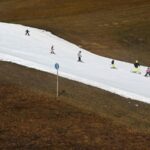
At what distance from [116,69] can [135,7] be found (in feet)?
160

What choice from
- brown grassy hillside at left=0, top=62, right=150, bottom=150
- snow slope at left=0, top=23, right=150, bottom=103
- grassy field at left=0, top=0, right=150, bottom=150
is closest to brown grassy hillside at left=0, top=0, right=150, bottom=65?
snow slope at left=0, top=23, right=150, bottom=103

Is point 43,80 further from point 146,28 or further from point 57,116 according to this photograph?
point 146,28

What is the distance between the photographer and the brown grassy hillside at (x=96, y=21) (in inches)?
2584

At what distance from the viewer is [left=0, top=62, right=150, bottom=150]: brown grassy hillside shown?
20203mm

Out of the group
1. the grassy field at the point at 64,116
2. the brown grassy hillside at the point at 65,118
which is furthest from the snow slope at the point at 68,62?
the brown grassy hillside at the point at 65,118

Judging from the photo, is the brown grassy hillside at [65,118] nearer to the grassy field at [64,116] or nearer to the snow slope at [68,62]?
the grassy field at [64,116]

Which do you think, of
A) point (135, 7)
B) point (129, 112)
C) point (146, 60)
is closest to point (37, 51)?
point (146, 60)

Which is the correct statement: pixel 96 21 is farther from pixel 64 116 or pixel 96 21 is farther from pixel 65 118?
pixel 65 118

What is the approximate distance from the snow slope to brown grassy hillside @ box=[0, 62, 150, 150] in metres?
4.92

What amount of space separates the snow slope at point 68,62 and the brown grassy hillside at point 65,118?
4.92m

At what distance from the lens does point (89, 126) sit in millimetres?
22469

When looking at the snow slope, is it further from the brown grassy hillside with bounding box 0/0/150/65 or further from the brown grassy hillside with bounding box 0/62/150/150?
the brown grassy hillside with bounding box 0/62/150/150

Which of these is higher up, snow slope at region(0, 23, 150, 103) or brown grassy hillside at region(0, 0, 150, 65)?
brown grassy hillside at region(0, 0, 150, 65)

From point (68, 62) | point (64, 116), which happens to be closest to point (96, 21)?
point (68, 62)
